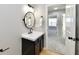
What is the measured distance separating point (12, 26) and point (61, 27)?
615 millimetres

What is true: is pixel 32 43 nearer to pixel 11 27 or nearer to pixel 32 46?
pixel 32 46

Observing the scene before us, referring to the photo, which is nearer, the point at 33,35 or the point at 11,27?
the point at 11,27

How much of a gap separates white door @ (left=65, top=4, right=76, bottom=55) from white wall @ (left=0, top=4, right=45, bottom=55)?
14.3 inches

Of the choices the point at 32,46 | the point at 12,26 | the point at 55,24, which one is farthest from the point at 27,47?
the point at 55,24

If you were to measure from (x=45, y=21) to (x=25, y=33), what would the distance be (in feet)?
0.91

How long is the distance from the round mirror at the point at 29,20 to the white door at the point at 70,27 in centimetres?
44

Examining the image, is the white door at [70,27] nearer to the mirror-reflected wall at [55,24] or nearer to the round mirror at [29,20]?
the mirror-reflected wall at [55,24]

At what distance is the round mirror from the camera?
3.97 feet

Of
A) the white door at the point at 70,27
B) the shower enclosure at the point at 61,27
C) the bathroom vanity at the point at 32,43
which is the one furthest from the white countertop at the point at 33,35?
the white door at the point at 70,27

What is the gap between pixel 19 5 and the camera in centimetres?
113

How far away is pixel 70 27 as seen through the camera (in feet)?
4.51

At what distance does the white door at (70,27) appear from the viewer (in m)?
1.34

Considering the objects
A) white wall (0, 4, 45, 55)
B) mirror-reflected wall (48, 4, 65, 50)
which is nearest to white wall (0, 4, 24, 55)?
white wall (0, 4, 45, 55)

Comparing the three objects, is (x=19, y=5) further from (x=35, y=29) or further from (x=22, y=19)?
(x=35, y=29)
